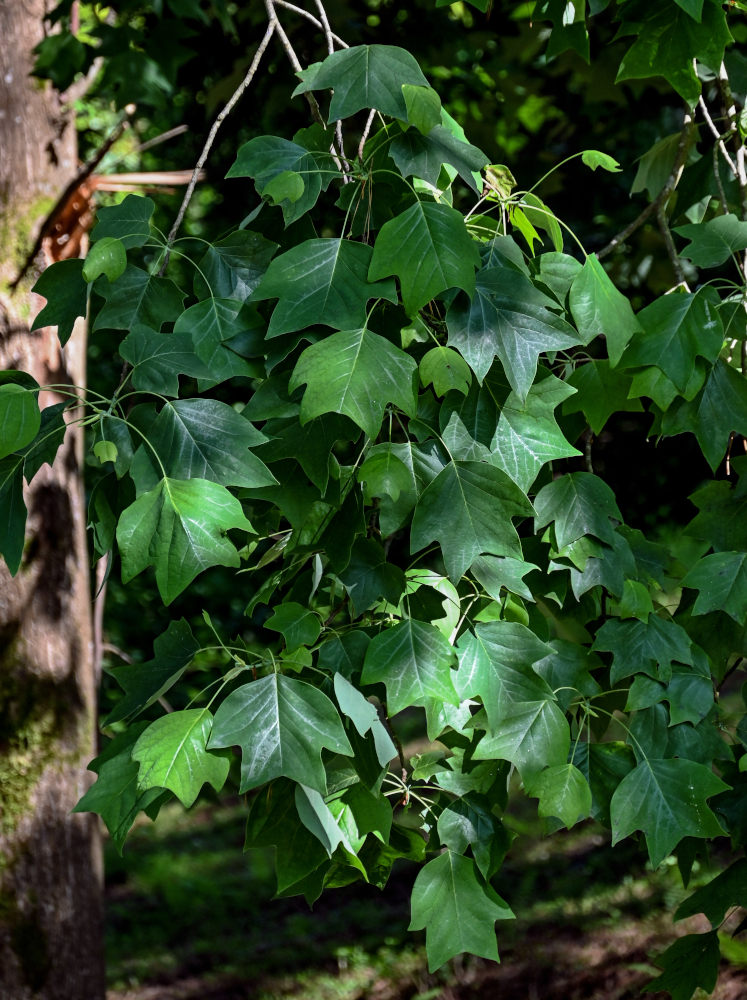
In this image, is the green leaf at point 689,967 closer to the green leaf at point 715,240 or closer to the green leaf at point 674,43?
the green leaf at point 715,240

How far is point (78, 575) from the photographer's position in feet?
10.4

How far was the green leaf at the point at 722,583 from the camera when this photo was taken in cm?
151

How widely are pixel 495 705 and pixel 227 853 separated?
574 cm

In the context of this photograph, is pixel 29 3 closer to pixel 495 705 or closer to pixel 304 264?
pixel 304 264

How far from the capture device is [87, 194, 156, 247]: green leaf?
1415 millimetres

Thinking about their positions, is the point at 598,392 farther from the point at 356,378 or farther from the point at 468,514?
the point at 356,378

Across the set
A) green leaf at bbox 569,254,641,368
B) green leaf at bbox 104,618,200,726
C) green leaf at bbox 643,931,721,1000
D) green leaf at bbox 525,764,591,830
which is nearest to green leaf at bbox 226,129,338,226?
green leaf at bbox 569,254,641,368

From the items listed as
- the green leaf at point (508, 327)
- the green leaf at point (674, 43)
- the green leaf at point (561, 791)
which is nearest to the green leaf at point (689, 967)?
the green leaf at point (561, 791)

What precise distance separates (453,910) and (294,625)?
0.47 m

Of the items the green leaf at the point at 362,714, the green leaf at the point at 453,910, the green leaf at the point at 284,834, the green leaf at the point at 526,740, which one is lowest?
the green leaf at the point at 453,910

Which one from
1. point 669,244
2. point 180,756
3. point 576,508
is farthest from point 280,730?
point 669,244

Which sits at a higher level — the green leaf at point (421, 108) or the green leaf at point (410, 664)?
the green leaf at point (421, 108)

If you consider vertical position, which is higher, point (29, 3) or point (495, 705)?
point (29, 3)

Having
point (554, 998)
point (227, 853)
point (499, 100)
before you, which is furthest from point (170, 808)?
point (499, 100)
